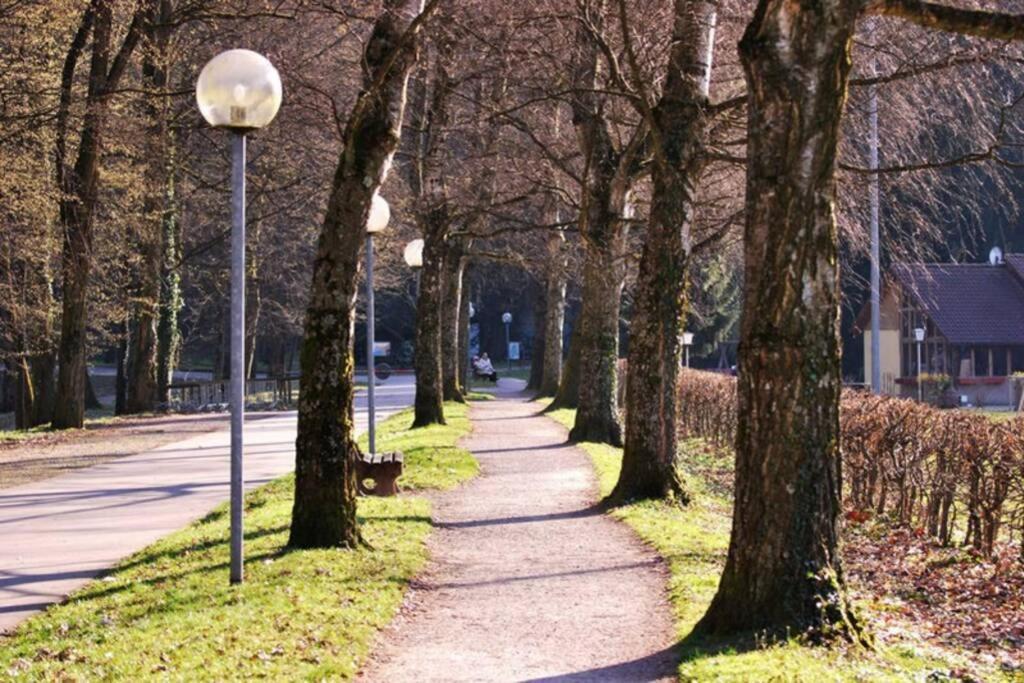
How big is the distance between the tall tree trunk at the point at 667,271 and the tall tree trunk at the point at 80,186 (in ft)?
39.5

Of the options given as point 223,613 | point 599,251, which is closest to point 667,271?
point 599,251

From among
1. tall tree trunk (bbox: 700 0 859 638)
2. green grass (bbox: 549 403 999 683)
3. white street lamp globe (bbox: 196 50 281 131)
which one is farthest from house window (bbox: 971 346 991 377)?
tall tree trunk (bbox: 700 0 859 638)

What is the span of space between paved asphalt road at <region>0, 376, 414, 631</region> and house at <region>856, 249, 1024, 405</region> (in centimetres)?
3460

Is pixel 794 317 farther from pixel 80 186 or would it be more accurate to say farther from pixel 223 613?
pixel 80 186

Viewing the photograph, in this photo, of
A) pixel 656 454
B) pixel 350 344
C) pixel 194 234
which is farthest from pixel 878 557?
pixel 194 234

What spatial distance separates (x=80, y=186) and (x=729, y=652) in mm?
20067

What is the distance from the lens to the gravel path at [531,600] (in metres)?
7.53

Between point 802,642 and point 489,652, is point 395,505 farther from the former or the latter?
point 802,642

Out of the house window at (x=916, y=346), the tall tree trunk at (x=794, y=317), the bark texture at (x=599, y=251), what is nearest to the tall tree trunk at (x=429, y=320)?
the bark texture at (x=599, y=251)

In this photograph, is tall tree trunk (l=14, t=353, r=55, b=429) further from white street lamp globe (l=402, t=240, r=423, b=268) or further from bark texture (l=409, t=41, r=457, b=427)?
white street lamp globe (l=402, t=240, r=423, b=268)

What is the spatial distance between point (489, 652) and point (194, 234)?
3473 centimetres

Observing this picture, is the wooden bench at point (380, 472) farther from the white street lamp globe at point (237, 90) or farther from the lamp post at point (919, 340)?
the lamp post at point (919, 340)

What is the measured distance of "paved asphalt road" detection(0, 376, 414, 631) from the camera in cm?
1039

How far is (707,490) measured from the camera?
18625 mm
